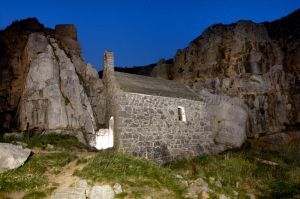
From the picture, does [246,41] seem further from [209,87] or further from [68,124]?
[68,124]

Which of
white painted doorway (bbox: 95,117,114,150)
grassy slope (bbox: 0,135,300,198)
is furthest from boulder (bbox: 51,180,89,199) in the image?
white painted doorway (bbox: 95,117,114,150)

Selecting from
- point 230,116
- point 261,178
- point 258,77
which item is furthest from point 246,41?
point 261,178

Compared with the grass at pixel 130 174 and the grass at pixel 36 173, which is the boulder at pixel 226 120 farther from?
the grass at pixel 36 173

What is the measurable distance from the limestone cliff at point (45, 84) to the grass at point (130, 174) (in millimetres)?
9477

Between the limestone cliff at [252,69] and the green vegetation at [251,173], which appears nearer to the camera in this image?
the green vegetation at [251,173]

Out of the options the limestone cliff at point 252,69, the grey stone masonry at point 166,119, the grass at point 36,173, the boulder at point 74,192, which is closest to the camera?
the boulder at point 74,192

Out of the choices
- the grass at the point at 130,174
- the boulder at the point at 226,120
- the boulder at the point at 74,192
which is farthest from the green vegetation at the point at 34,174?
the boulder at the point at 226,120

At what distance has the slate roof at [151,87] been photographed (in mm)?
21469

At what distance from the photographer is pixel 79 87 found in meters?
25.3

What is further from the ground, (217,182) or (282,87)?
(282,87)

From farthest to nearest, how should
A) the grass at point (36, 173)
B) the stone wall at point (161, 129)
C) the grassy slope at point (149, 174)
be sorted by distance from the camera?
the stone wall at point (161, 129)
the grassy slope at point (149, 174)
the grass at point (36, 173)

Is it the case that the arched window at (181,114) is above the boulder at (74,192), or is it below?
above

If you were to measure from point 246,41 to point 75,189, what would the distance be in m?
29.0

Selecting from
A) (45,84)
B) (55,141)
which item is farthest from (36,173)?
(45,84)
